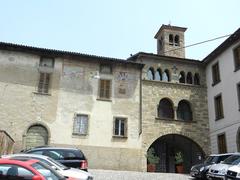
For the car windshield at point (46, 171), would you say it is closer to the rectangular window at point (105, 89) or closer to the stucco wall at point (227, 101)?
the rectangular window at point (105, 89)

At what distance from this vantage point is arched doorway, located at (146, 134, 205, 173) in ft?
83.7

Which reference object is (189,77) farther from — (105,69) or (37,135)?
(37,135)

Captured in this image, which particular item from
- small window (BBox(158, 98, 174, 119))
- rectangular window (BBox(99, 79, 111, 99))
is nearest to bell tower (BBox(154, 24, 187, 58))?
small window (BBox(158, 98, 174, 119))

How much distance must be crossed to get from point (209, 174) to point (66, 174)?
7.65m

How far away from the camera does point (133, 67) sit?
24.7 meters

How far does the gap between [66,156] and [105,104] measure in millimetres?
10407

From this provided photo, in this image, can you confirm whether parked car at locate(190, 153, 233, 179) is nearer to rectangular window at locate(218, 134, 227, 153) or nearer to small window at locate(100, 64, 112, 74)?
rectangular window at locate(218, 134, 227, 153)

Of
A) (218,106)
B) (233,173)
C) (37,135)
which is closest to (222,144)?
(218,106)

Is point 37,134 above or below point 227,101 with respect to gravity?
below

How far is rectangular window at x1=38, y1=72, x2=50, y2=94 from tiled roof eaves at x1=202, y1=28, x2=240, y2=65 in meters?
12.8

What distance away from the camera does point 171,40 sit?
32156mm

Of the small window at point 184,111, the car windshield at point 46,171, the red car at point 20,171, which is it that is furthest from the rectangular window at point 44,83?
the red car at point 20,171

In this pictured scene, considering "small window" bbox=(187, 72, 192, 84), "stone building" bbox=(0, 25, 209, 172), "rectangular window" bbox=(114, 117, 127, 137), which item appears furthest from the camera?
"small window" bbox=(187, 72, 192, 84)

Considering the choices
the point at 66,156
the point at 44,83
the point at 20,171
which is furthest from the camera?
the point at 44,83
